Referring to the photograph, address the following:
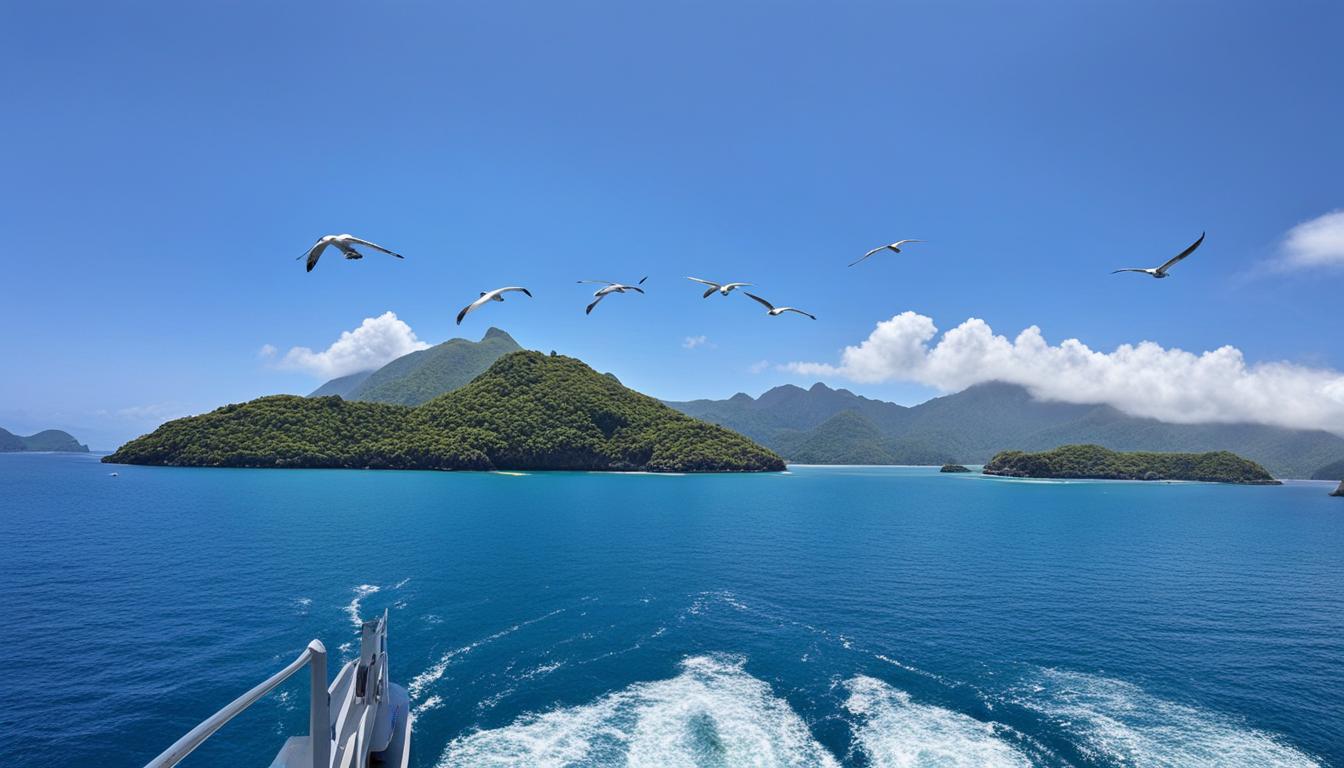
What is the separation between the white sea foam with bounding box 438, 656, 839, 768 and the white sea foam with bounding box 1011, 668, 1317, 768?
10504mm

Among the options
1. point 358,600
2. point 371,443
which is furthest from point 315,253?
point 371,443

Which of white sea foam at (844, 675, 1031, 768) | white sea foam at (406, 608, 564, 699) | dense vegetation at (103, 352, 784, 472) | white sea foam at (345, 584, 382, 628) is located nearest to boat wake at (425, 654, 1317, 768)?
white sea foam at (844, 675, 1031, 768)

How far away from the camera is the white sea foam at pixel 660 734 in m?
20.2

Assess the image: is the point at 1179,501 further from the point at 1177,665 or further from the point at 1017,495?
the point at 1177,665

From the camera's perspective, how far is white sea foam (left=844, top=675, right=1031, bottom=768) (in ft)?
67.1

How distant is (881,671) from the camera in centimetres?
2759

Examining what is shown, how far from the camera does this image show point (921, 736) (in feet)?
71.9

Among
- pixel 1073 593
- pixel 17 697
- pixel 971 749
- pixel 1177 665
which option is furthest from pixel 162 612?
pixel 1073 593

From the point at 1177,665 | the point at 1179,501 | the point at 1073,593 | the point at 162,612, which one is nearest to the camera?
the point at 1177,665

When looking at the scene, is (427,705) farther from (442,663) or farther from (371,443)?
(371,443)

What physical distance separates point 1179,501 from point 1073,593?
413ft

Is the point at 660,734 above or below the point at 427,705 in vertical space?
below

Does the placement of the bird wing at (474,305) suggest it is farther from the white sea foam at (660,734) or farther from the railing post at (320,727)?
the white sea foam at (660,734)

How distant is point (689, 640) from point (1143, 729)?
19653 millimetres
